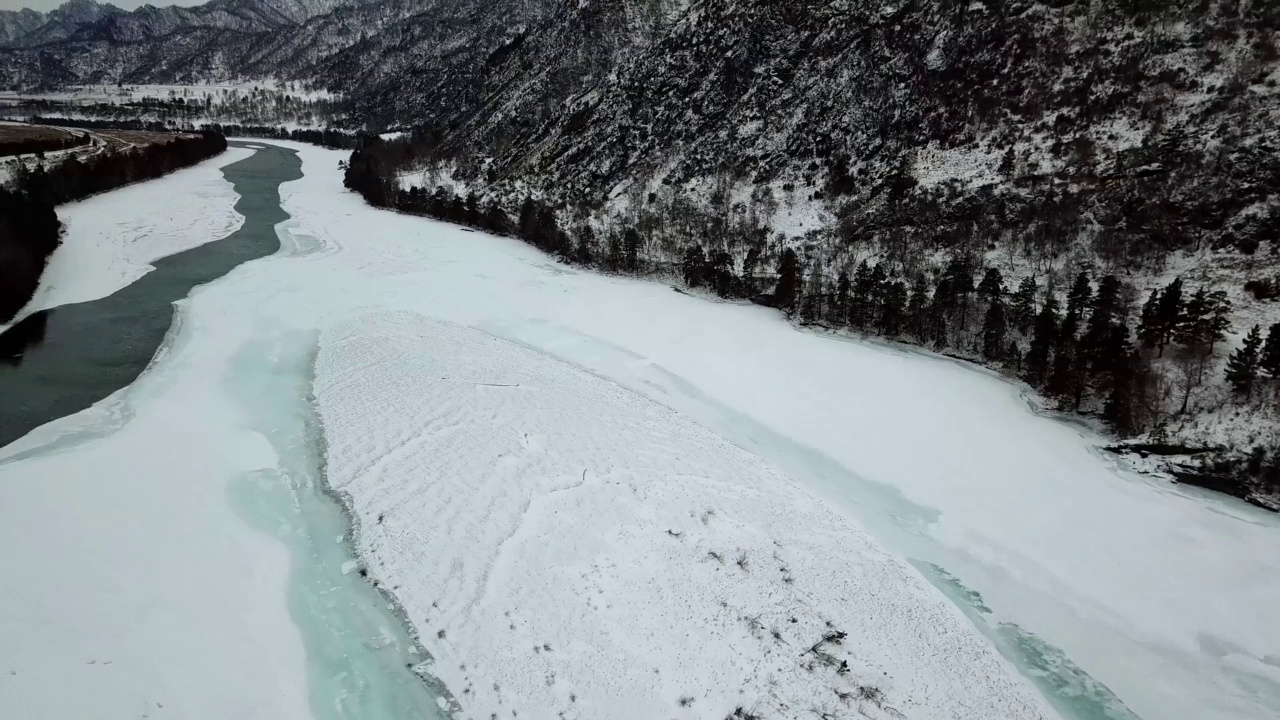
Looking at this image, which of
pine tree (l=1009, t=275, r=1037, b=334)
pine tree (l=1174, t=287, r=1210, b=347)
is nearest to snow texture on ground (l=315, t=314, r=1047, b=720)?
pine tree (l=1174, t=287, r=1210, b=347)

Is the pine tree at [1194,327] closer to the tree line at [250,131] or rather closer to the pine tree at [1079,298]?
the pine tree at [1079,298]

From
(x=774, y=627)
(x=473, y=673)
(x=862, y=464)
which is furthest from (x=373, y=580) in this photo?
(x=862, y=464)

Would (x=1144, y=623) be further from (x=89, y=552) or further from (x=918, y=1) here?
(x=918, y=1)

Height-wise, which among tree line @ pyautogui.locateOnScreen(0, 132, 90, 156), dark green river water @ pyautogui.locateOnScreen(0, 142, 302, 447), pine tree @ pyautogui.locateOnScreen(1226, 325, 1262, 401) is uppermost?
pine tree @ pyautogui.locateOnScreen(1226, 325, 1262, 401)

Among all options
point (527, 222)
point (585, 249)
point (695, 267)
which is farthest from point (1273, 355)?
point (527, 222)

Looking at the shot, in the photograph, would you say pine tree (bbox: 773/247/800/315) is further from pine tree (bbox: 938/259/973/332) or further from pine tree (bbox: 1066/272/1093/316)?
Result: pine tree (bbox: 1066/272/1093/316)

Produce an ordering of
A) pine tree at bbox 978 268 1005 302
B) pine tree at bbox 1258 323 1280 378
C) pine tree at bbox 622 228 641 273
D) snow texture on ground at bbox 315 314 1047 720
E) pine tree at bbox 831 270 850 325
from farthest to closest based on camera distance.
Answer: pine tree at bbox 622 228 641 273 → pine tree at bbox 831 270 850 325 → pine tree at bbox 978 268 1005 302 → pine tree at bbox 1258 323 1280 378 → snow texture on ground at bbox 315 314 1047 720
